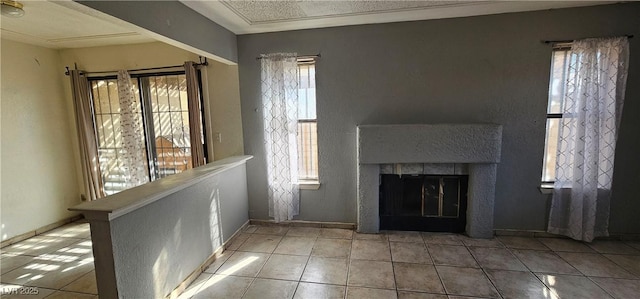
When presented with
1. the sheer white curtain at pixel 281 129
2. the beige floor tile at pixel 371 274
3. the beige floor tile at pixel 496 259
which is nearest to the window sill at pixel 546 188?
the beige floor tile at pixel 496 259

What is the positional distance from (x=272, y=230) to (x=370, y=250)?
1258 millimetres

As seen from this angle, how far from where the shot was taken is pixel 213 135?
3.40 meters

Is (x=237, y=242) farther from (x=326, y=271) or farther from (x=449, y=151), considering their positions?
(x=449, y=151)

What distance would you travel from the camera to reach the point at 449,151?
2824 mm

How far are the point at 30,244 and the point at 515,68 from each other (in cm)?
587

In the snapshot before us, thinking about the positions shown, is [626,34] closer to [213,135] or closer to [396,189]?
[396,189]

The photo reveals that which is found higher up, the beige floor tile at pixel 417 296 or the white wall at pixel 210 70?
the white wall at pixel 210 70

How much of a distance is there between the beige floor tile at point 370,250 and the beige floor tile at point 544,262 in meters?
1.27

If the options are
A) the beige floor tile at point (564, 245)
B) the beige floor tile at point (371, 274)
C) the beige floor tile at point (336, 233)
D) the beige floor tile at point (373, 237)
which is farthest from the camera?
the beige floor tile at point (336, 233)

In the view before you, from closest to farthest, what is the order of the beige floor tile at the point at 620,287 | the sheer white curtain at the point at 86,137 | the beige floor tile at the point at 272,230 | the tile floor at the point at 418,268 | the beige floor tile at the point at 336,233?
the beige floor tile at the point at 620,287, the tile floor at the point at 418,268, the beige floor tile at the point at 336,233, the beige floor tile at the point at 272,230, the sheer white curtain at the point at 86,137

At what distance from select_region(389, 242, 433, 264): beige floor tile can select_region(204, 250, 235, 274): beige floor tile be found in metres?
1.68

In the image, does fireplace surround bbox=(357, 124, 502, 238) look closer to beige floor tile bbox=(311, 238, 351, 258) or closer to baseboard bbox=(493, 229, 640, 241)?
baseboard bbox=(493, 229, 640, 241)

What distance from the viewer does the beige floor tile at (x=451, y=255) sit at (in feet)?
8.19

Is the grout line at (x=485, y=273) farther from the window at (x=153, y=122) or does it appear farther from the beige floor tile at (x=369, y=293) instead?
the window at (x=153, y=122)
